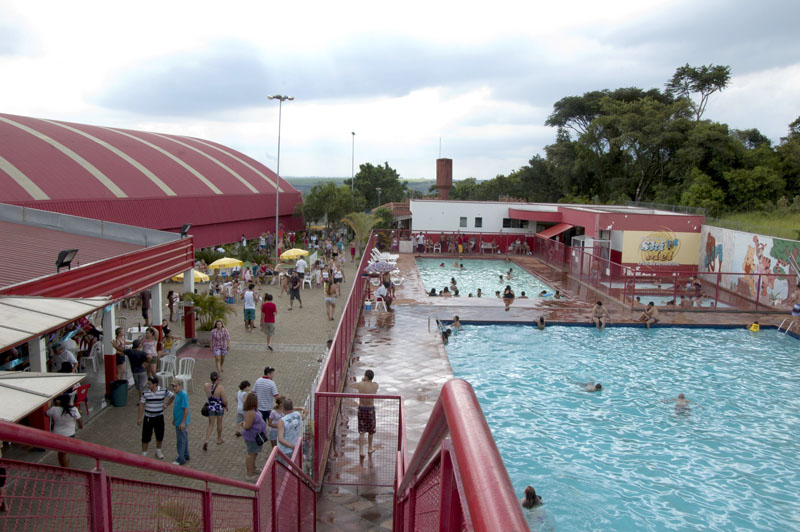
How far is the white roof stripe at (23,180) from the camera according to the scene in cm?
2344

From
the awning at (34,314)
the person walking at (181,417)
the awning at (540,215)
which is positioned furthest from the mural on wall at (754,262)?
the awning at (34,314)

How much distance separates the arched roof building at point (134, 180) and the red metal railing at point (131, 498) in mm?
21179

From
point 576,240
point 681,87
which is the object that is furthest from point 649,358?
point 681,87

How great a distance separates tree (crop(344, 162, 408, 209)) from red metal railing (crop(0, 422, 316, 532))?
80.7m

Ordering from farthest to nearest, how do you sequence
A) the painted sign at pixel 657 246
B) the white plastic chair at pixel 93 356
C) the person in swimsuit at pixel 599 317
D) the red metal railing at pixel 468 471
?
the painted sign at pixel 657 246, the person in swimsuit at pixel 599 317, the white plastic chair at pixel 93 356, the red metal railing at pixel 468 471

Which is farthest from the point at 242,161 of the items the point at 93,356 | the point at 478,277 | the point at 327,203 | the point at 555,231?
the point at 93,356

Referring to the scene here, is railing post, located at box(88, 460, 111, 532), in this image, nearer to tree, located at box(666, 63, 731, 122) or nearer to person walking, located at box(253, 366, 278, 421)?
person walking, located at box(253, 366, 278, 421)

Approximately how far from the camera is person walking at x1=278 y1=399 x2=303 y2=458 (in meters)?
8.47

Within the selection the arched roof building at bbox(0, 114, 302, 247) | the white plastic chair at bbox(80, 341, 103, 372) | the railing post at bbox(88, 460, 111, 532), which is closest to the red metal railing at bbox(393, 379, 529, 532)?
the railing post at bbox(88, 460, 111, 532)

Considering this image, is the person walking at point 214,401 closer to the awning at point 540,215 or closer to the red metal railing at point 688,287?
the red metal railing at point 688,287

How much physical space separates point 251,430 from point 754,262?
76.7 ft

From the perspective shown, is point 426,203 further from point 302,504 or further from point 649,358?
point 302,504

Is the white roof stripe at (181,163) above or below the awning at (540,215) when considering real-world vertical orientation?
above

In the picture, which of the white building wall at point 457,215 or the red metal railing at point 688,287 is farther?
the white building wall at point 457,215
